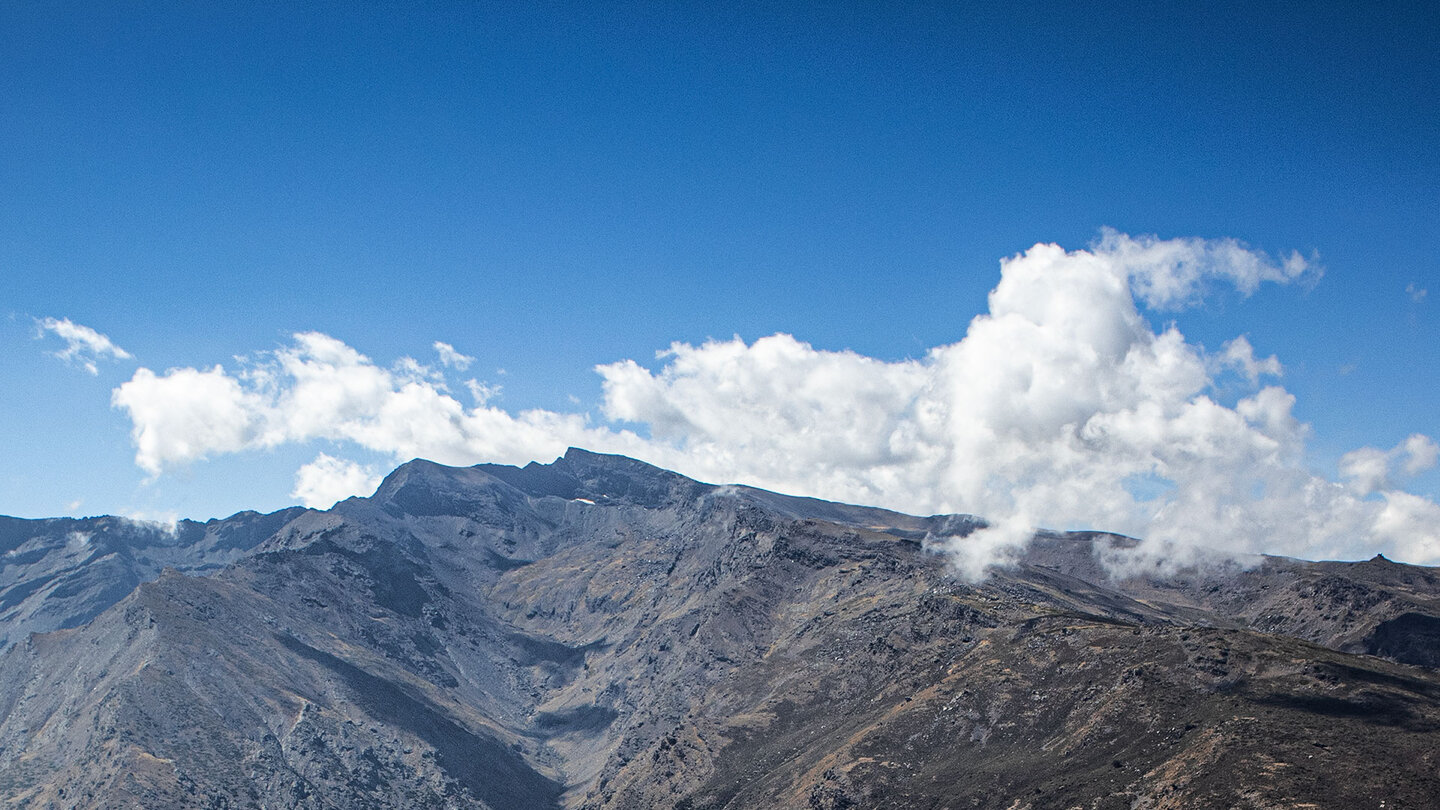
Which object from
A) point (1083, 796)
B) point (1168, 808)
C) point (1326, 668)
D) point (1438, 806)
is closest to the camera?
point (1438, 806)

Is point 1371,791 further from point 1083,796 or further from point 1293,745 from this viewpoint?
point 1083,796

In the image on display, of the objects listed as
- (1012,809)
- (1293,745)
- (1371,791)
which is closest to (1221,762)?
(1293,745)

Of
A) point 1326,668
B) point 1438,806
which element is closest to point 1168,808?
point 1438,806

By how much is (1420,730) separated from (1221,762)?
35.1 meters

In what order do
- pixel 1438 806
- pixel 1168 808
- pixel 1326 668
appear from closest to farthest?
1. pixel 1438 806
2. pixel 1168 808
3. pixel 1326 668

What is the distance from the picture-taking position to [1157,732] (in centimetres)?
19938

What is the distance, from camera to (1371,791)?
513 feet

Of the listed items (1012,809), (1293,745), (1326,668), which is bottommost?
(1012,809)

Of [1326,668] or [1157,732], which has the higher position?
[1326,668]

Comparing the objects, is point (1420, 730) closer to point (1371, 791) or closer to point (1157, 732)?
point (1371, 791)

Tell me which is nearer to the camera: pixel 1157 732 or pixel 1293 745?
pixel 1293 745

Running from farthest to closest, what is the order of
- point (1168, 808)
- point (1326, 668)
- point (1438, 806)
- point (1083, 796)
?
1. point (1326, 668)
2. point (1083, 796)
3. point (1168, 808)
4. point (1438, 806)

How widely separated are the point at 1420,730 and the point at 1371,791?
30.4m

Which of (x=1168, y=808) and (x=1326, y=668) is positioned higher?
(x=1326, y=668)
